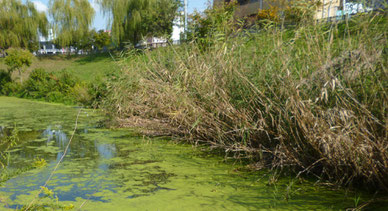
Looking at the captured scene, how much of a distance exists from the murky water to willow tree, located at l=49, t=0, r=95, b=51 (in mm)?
27415

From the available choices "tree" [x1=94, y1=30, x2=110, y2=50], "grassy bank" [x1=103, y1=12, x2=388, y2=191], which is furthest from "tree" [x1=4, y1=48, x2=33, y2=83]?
"tree" [x1=94, y1=30, x2=110, y2=50]

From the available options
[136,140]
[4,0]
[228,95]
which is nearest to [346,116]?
[228,95]

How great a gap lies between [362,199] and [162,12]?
2523 centimetres

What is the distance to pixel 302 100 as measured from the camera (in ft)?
12.4

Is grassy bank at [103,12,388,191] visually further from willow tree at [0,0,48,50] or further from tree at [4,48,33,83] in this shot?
willow tree at [0,0,48,50]

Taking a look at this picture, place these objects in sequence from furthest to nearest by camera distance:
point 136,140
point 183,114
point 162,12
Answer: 1. point 162,12
2. point 136,140
3. point 183,114

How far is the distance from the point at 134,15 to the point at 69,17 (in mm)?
7043

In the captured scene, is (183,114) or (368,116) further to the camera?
(183,114)

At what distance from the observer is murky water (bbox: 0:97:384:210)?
3.32m

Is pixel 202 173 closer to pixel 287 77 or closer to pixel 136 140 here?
pixel 287 77

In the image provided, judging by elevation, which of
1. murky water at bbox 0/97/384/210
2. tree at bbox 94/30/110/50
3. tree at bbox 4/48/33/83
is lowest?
murky water at bbox 0/97/384/210

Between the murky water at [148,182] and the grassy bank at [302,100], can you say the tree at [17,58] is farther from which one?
the grassy bank at [302,100]

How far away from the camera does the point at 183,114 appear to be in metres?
5.45

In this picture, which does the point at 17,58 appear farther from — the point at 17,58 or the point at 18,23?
the point at 18,23
